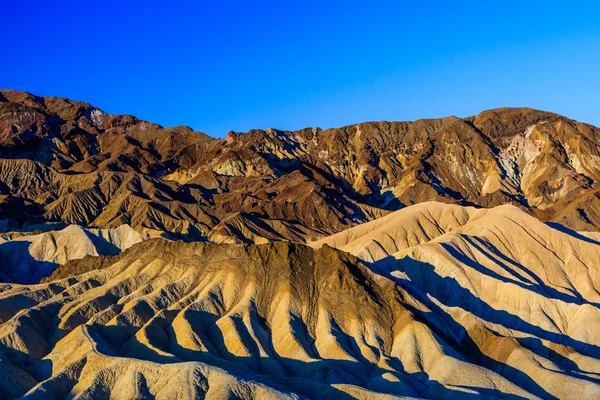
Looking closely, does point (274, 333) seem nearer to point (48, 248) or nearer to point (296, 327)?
point (296, 327)

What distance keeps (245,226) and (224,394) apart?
405ft

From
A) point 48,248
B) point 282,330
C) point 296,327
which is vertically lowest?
point 282,330

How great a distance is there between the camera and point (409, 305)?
85250 millimetres

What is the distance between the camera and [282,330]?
81.9 metres

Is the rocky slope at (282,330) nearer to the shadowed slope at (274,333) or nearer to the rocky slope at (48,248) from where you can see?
the shadowed slope at (274,333)

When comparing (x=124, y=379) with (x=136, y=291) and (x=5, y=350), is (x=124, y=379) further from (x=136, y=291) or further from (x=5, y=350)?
(x=136, y=291)

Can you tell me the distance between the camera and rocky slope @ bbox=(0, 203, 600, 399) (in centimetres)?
6575

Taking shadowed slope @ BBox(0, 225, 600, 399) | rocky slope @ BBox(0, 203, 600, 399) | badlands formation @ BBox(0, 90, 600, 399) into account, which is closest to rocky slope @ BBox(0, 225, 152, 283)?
badlands formation @ BBox(0, 90, 600, 399)

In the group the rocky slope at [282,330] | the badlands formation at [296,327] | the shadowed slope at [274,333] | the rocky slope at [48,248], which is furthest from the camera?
the rocky slope at [48,248]

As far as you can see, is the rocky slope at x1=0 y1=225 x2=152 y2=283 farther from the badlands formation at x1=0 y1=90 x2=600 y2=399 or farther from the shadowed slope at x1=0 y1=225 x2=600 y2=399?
the shadowed slope at x1=0 y1=225 x2=600 y2=399

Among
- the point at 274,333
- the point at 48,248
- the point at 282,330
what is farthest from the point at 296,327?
the point at 48,248

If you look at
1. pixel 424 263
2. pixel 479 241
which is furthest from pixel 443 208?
pixel 424 263

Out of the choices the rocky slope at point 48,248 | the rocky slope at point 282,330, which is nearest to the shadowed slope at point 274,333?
the rocky slope at point 282,330

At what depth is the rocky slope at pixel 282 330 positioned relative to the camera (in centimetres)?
6575
